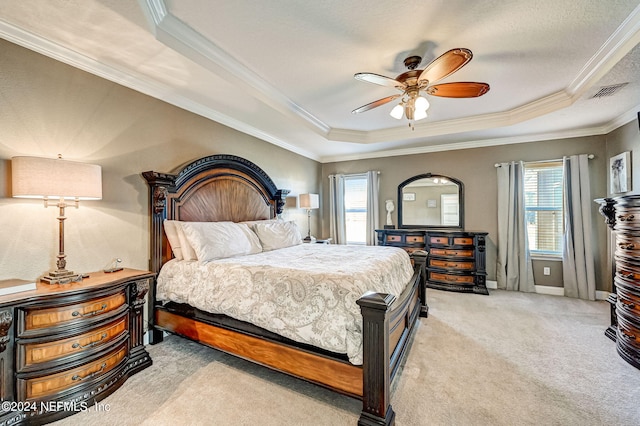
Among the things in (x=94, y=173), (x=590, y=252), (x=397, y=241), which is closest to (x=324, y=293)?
(x=94, y=173)

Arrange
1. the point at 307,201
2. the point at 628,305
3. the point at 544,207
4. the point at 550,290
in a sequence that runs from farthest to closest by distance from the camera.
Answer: the point at 307,201 → the point at 544,207 → the point at 550,290 → the point at 628,305

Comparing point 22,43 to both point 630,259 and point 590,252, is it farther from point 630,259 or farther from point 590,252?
point 590,252

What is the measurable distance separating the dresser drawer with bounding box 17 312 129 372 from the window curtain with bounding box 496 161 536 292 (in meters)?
5.34

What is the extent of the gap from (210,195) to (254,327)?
1.87 m

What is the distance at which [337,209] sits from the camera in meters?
5.91

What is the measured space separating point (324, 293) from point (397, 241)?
3522 millimetres

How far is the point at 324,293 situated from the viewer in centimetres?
175

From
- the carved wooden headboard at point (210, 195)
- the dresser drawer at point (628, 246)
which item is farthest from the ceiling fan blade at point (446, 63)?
the carved wooden headboard at point (210, 195)

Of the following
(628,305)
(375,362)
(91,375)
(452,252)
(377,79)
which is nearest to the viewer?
(375,362)

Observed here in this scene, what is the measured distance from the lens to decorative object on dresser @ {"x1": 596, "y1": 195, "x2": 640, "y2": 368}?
7.35 feet

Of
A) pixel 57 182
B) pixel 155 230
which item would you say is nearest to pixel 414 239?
pixel 155 230

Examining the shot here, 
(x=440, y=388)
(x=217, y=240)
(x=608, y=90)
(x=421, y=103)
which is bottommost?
(x=440, y=388)

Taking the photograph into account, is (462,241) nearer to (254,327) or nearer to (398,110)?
(398,110)

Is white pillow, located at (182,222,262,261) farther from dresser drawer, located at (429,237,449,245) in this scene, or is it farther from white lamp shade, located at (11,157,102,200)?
dresser drawer, located at (429,237,449,245)
